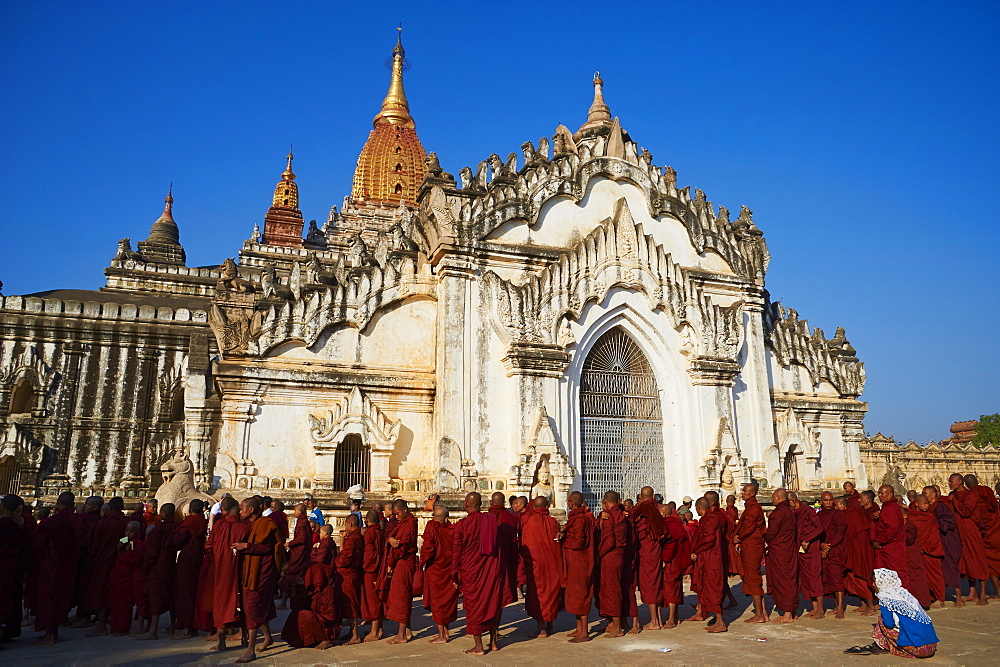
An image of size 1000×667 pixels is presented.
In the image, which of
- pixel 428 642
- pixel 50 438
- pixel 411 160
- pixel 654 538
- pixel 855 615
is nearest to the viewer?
pixel 428 642

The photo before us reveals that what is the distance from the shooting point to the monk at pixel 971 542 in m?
13.1

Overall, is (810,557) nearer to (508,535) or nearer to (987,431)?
(508,535)

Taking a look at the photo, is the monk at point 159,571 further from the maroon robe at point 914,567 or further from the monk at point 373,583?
the maroon robe at point 914,567

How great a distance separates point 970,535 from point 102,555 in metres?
13.7

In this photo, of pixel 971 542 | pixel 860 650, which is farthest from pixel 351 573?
pixel 971 542

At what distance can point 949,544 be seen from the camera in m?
12.9

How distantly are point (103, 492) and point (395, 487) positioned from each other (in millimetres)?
9807

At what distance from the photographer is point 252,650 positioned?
921 cm

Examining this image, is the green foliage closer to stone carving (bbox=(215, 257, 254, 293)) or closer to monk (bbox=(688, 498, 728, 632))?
monk (bbox=(688, 498, 728, 632))

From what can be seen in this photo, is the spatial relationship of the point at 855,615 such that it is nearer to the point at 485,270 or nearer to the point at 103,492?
the point at 485,270

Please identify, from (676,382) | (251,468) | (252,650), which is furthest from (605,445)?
(252,650)

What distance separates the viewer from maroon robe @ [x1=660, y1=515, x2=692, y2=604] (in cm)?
1120

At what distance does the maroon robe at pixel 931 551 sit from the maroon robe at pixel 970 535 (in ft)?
3.29

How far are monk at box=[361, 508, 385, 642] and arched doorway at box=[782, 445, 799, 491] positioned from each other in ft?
45.6
